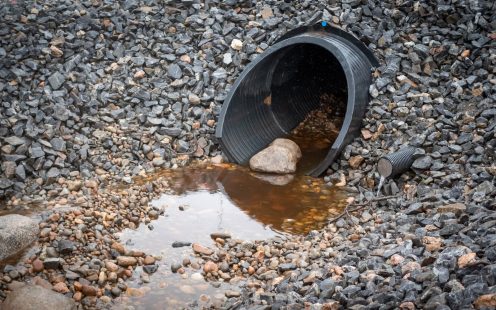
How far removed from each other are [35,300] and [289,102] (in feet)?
19.3

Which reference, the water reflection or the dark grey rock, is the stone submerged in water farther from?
the dark grey rock

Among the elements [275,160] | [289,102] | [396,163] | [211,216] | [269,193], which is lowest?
[211,216]

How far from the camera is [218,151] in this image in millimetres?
8297

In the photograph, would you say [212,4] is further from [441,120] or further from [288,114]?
[441,120]

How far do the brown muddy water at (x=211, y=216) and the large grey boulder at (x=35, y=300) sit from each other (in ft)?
1.77

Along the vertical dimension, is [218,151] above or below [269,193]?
above

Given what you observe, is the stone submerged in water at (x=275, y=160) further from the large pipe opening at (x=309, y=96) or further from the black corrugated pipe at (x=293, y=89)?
the large pipe opening at (x=309, y=96)

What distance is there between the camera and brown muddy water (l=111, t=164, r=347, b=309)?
537 cm

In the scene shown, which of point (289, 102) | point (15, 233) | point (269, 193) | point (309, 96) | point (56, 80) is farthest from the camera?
point (309, 96)

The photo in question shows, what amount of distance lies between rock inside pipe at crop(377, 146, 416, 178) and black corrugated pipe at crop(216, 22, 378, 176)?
77 centimetres

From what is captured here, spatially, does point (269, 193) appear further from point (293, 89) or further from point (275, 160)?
point (293, 89)

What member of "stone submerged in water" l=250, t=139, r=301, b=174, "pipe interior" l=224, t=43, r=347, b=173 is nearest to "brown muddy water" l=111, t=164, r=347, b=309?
"stone submerged in water" l=250, t=139, r=301, b=174

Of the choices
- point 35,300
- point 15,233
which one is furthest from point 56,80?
point 35,300

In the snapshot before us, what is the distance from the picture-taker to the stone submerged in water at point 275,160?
26.3ft
